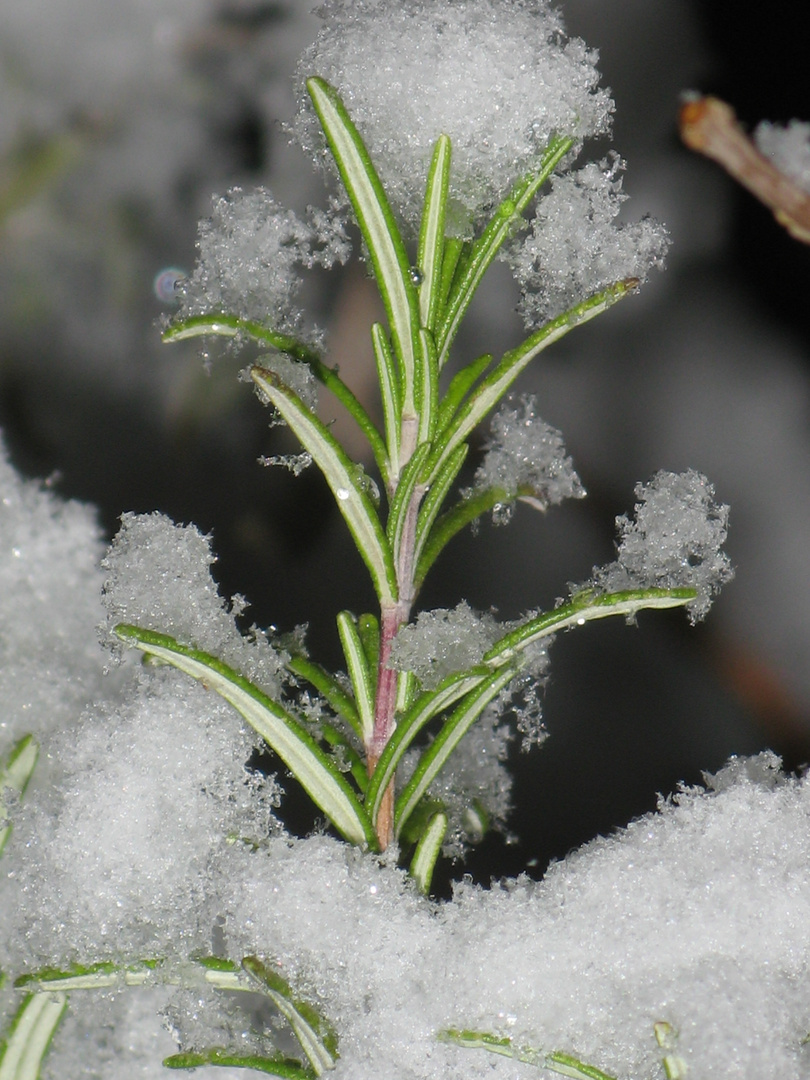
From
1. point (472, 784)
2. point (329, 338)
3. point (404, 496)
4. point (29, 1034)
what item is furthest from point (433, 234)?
point (329, 338)

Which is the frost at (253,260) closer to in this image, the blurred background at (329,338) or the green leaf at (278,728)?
the green leaf at (278,728)

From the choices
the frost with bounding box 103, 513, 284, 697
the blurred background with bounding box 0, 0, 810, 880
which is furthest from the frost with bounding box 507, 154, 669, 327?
the blurred background with bounding box 0, 0, 810, 880

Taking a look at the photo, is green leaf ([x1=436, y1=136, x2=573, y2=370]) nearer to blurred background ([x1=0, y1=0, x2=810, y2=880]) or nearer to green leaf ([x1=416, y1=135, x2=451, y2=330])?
green leaf ([x1=416, y1=135, x2=451, y2=330])

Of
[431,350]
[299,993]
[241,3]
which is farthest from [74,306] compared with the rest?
[299,993]

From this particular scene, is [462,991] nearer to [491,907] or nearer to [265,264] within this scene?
[491,907]

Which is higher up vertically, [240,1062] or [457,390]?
[457,390]

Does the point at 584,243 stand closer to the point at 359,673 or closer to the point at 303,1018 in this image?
the point at 359,673
